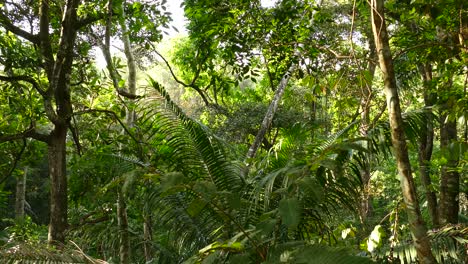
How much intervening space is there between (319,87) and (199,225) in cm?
152

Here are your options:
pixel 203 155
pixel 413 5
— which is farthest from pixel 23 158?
pixel 413 5

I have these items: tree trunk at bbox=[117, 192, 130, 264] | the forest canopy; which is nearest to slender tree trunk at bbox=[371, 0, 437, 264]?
the forest canopy

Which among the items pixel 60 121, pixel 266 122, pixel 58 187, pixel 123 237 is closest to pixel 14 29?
pixel 60 121

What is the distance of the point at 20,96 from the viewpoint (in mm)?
5152

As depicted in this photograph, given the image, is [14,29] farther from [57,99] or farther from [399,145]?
[399,145]

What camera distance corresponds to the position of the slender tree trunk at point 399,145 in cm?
239

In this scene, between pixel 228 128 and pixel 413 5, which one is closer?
pixel 413 5

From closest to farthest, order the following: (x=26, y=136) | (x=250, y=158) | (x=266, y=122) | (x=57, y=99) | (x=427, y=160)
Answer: (x=250, y=158)
(x=26, y=136)
(x=57, y=99)
(x=427, y=160)
(x=266, y=122)

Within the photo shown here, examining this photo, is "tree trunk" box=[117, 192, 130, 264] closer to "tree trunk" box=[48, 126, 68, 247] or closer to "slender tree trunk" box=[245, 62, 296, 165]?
"tree trunk" box=[48, 126, 68, 247]

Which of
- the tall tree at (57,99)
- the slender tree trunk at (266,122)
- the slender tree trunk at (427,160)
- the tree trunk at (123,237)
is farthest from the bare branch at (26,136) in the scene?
the slender tree trunk at (427,160)

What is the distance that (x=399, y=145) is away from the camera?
2510 millimetres

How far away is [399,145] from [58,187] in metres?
2.93

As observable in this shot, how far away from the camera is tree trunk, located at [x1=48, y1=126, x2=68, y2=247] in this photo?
3990 millimetres

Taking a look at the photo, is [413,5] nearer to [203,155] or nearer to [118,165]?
[203,155]
